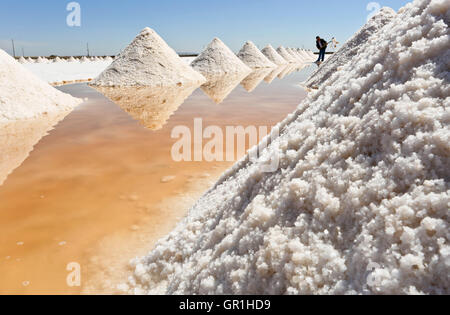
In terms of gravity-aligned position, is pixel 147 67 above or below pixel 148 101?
above

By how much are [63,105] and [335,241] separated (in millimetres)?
7982

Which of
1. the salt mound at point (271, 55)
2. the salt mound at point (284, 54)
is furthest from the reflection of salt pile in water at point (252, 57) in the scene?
the salt mound at point (284, 54)

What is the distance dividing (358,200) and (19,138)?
5.62 metres

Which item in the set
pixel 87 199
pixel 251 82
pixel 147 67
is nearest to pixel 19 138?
pixel 87 199

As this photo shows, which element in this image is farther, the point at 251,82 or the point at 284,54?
the point at 284,54

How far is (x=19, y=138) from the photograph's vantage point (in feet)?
16.6

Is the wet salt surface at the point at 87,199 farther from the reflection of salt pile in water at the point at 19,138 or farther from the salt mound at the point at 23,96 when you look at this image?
the salt mound at the point at 23,96

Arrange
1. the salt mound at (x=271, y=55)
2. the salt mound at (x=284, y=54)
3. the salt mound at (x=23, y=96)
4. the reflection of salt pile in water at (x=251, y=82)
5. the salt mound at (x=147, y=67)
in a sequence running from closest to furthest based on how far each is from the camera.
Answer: the salt mound at (x=23, y=96), the reflection of salt pile in water at (x=251, y=82), the salt mound at (x=147, y=67), the salt mound at (x=271, y=55), the salt mound at (x=284, y=54)

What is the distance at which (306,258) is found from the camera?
3.65 feet

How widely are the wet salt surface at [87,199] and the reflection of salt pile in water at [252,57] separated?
70.0 ft

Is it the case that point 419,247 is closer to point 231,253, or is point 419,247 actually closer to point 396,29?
point 231,253

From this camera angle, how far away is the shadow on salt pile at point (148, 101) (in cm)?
651

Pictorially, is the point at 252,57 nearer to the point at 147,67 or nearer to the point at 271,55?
the point at 271,55

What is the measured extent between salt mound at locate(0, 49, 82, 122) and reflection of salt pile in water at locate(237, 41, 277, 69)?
64.5 ft
